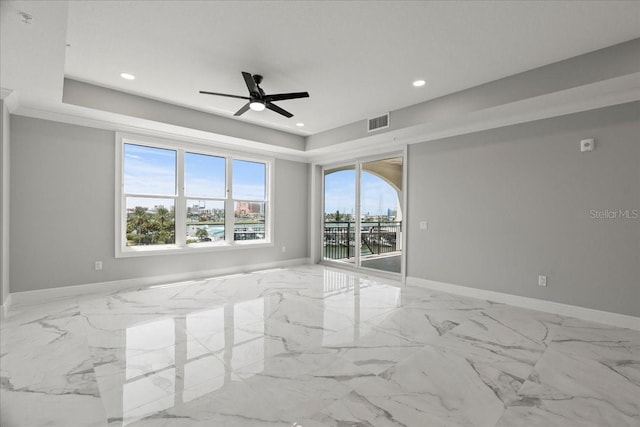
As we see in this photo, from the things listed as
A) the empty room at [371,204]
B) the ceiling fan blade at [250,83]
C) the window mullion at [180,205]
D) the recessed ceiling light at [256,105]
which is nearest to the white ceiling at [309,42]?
the empty room at [371,204]

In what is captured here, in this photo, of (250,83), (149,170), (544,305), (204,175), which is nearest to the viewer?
(250,83)

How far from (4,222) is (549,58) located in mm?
6316

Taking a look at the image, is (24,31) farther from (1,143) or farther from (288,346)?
(288,346)

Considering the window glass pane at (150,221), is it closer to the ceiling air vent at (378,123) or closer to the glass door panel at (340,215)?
the glass door panel at (340,215)

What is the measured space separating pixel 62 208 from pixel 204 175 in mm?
2099

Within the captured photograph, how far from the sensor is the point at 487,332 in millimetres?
3027

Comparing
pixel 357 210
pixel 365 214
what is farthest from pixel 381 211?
pixel 357 210

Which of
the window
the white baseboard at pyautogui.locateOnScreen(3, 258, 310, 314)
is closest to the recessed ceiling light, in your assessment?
the window

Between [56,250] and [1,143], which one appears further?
[56,250]

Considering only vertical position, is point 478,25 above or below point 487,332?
above

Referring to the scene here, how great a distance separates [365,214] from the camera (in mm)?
6098

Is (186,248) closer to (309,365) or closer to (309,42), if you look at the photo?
(309,365)

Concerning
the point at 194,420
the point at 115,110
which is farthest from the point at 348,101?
the point at 194,420

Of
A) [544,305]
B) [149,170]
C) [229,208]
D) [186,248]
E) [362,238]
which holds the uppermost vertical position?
[149,170]
